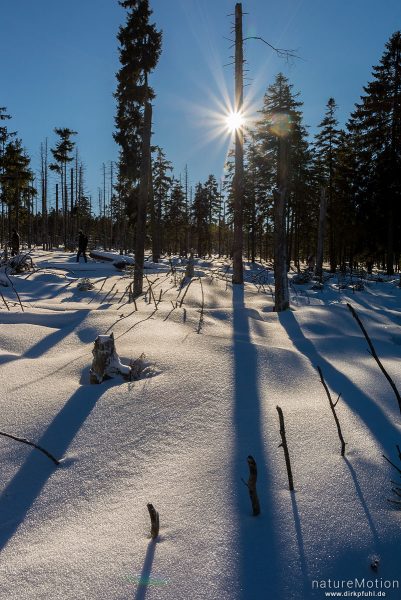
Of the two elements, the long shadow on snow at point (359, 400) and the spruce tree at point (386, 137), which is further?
the spruce tree at point (386, 137)

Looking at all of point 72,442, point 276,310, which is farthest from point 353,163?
point 72,442

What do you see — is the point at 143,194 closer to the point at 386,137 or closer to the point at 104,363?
the point at 104,363

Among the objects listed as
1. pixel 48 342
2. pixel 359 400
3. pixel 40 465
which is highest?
pixel 48 342

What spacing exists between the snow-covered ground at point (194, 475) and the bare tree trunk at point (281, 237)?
3303 millimetres

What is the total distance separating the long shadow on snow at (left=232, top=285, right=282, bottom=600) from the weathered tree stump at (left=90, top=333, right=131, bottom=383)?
1.10 metres

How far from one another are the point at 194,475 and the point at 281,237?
6344 mm

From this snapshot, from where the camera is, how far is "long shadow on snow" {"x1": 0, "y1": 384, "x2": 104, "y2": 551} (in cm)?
177

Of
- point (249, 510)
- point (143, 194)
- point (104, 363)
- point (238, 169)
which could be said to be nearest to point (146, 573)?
point (249, 510)

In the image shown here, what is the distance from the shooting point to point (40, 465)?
216 centimetres

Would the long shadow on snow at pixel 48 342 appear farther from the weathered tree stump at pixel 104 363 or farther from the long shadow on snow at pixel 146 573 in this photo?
the long shadow on snow at pixel 146 573

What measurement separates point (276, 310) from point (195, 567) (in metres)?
6.42

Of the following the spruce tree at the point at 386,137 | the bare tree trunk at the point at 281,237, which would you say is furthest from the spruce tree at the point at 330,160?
the bare tree trunk at the point at 281,237

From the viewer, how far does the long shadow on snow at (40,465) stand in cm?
177

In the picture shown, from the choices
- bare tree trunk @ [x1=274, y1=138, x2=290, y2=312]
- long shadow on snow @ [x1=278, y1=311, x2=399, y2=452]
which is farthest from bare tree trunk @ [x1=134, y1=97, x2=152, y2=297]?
long shadow on snow @ [x1=278, y1=311, x2=399, y2=452]
